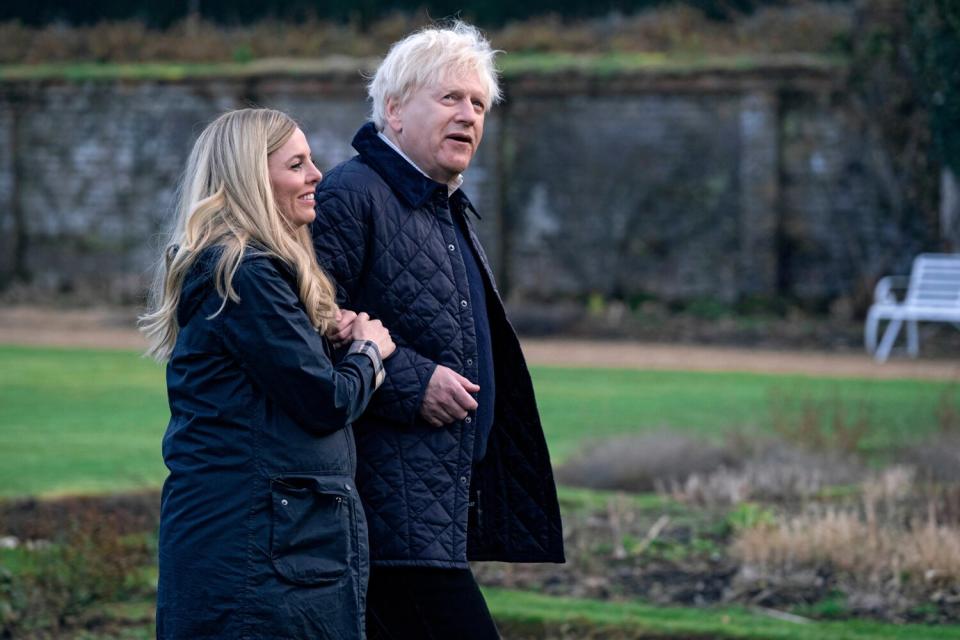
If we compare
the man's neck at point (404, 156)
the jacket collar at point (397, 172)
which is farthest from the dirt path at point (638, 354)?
the jacket collar at point (397, 172)

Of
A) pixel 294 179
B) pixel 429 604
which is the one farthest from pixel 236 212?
pixel 429 604

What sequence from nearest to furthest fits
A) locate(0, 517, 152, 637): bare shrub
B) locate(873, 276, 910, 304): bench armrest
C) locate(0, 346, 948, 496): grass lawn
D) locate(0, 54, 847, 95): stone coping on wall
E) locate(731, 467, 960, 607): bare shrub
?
locate(0, 517, 152, 637): bare shrub < locate(731, 467, 960, 607): bare shrub < locate(0, 346, 948, 496): grass lawn < locate(873, 276, 910, 304): bench armrest < locate(0, 54, 847, 95): stone coping on wall

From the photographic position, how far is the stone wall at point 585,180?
70.6 ft

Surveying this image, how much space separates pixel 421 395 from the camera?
3676 mm

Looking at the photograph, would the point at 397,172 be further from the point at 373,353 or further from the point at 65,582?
the point at 65,582

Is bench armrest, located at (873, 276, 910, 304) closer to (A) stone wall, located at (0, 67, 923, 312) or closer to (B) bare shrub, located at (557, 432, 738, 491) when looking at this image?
(A) stone wall, located at (0, 67, 923, 312)

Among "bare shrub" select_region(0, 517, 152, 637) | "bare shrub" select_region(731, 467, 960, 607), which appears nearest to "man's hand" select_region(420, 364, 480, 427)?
"bare shrub" select_region(0, 517, 152, 637)

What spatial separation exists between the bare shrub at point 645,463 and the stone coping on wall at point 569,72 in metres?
11.1

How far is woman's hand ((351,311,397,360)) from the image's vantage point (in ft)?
12.0

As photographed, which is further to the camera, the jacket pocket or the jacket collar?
the jacket collar

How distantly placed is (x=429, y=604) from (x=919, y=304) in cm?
1599

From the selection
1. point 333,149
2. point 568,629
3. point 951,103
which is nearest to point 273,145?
point 568,629

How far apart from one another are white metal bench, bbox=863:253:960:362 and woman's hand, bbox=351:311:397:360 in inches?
560

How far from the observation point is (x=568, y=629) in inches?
234
